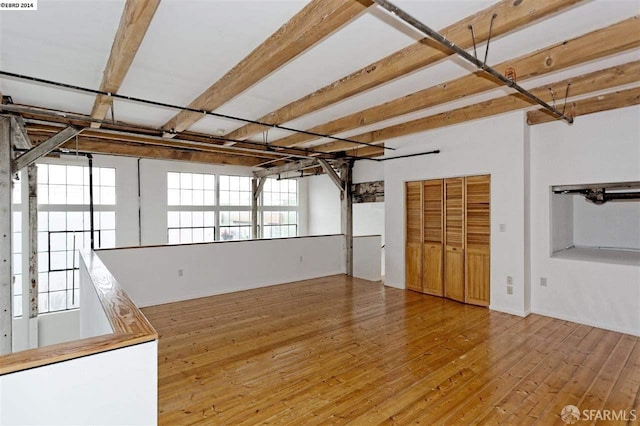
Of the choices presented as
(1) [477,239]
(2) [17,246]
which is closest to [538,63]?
(1) [477,239]

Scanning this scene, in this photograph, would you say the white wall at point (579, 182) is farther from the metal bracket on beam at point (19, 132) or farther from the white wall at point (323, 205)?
the metal bracket on beam at point (19, 132)

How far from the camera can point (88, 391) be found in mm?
1324

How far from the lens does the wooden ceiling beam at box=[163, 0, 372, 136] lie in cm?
209

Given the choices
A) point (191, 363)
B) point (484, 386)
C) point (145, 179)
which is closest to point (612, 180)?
point (484, 386)

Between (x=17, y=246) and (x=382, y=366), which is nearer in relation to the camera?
(x=382, y=366)

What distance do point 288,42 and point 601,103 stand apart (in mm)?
4063

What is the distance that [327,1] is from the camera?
2.10 meters

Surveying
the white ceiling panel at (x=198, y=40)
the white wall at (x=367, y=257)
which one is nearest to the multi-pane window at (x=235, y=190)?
the white wall at (x=367, y=257)

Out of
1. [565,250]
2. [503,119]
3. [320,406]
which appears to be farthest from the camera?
[565,250]

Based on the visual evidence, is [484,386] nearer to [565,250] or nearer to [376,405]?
[376,405]

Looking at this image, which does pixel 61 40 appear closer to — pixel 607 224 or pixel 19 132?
pixel 19 132

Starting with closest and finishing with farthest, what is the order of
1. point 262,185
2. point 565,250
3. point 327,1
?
point 327,1, point 565,250, point 262,185

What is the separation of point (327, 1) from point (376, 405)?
9.55ft
